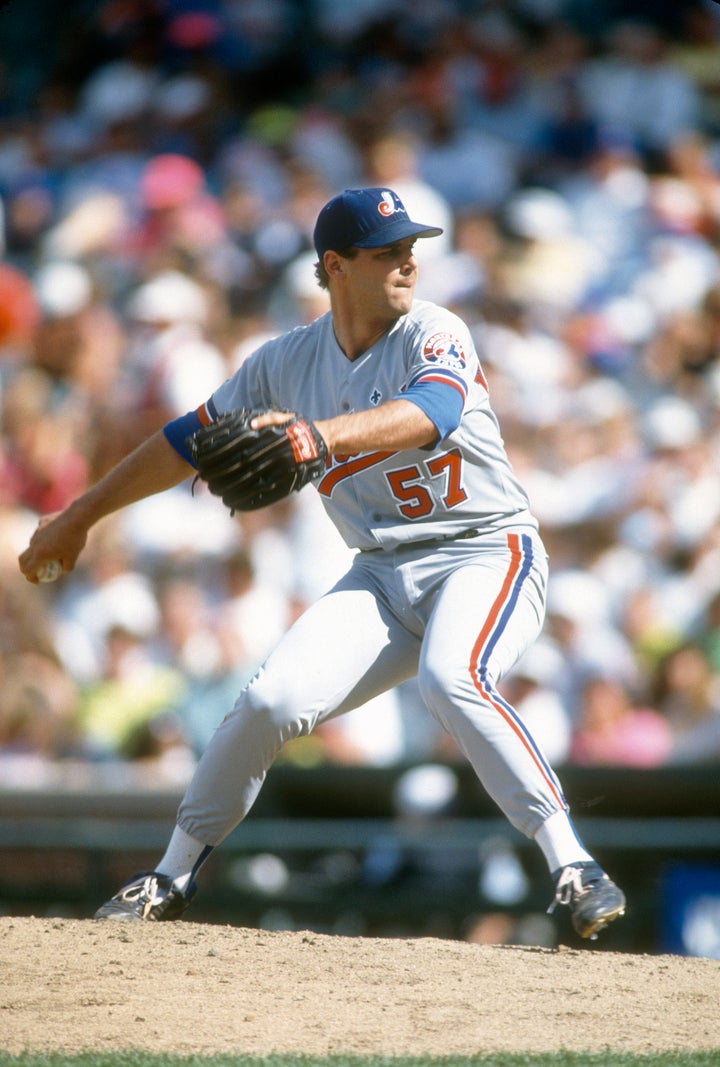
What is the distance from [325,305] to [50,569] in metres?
4.25

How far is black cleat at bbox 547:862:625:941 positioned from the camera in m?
3.47

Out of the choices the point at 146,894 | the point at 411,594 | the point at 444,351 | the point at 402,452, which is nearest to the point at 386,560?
the point at 411,594

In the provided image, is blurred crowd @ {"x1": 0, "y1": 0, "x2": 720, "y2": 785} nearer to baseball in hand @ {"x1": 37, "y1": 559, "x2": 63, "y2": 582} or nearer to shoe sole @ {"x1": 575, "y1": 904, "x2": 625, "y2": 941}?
baseball in hand @ {"x1": 37, "y1": 559, "x2": 63, "y2": 582}

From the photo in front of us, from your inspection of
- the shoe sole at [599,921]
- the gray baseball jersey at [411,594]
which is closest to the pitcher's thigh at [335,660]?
the gray baseball jersey at [411,594]

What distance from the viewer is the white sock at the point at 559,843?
3.56m

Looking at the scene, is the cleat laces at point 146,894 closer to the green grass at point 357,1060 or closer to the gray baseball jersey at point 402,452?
the green grass at point 357,1060

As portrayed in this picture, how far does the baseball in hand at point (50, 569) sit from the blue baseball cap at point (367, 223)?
Result: 1.12 meters

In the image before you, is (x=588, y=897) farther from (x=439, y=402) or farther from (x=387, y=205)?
(x=387, y=205)

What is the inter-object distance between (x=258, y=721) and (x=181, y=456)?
761 millimetres

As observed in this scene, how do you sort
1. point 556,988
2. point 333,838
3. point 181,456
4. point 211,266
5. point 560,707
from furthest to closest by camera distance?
1. point 211,266
2. point 560,707
3. point 333,838
4. point 181,456
5. point 556,988

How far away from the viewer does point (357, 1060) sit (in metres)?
2.91

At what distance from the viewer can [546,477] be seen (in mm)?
7492

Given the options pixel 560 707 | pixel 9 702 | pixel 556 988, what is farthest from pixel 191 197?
pixel 556 988

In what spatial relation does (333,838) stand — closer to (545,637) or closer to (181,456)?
(545,637)
